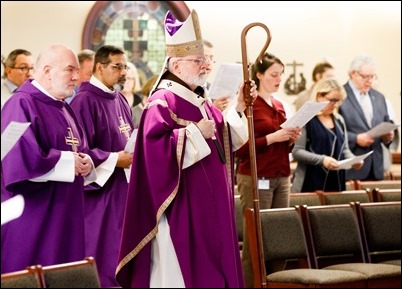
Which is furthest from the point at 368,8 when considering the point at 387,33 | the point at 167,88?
the point at 167,88

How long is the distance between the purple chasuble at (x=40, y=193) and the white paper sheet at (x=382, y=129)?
3.65 m

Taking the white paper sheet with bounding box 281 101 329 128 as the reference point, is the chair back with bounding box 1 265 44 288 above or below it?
below

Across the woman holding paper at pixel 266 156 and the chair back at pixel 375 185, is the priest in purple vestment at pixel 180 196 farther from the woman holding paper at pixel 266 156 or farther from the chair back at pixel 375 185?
the chair back at pixel 375 185

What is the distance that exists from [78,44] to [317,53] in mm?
3391

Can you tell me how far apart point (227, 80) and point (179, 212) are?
4.27 ft

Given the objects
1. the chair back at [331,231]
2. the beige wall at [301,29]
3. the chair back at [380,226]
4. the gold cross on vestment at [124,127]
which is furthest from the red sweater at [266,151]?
the beige wall at [301,29]

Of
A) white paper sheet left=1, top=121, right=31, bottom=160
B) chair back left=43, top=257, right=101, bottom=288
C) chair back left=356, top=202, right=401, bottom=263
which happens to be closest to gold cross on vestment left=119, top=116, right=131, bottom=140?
chair back left=356, top=202, right=401, bottom=263

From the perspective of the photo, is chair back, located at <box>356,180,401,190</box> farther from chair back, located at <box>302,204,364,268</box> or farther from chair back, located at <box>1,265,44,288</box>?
chair back, located at <box>1,265,44,288</box>

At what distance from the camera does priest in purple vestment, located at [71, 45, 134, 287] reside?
6.48 metres

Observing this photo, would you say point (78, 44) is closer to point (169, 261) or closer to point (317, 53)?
point (317, 53)

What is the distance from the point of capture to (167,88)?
563 centimetres

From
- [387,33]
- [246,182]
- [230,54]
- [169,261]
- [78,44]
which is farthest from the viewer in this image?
[387,33]

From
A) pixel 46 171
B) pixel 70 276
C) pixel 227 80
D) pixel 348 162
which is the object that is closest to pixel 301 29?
pixel 348 162

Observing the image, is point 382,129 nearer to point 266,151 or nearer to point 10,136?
point 266,151
